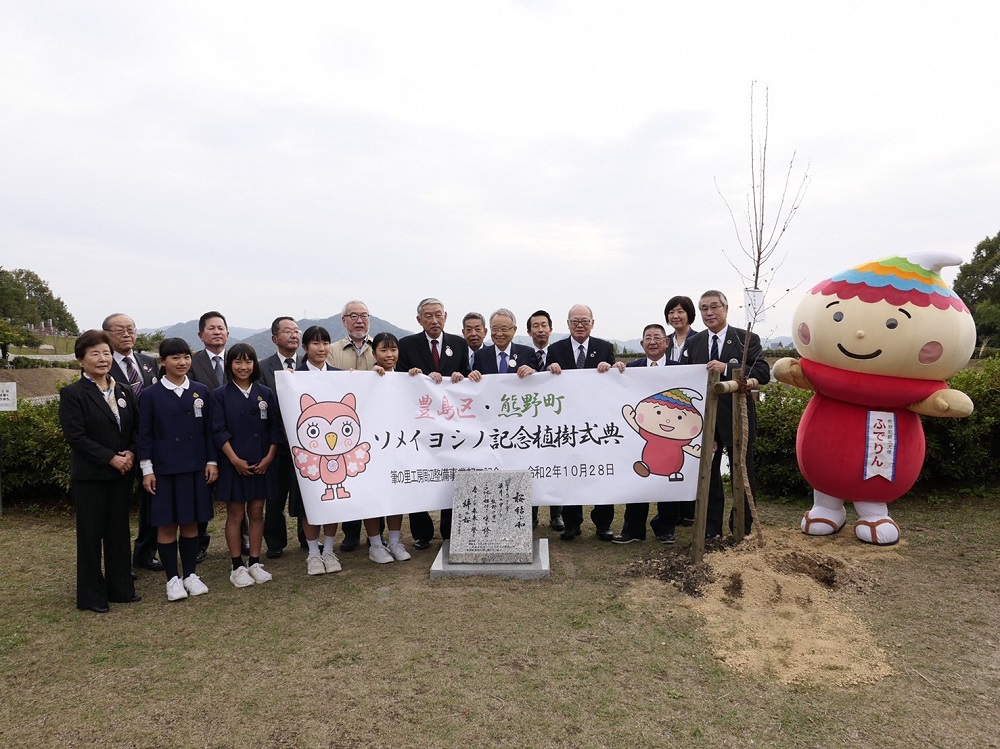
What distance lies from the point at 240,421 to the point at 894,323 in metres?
5.16

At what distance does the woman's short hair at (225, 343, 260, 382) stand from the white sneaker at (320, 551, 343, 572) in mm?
1589

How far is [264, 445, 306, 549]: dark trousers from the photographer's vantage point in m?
5.45

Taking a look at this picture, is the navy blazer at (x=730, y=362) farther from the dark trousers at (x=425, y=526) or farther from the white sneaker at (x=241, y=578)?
the white sneaker at (x=241, y=578)

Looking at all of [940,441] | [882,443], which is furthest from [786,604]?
[940,441]

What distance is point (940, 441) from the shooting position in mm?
6738

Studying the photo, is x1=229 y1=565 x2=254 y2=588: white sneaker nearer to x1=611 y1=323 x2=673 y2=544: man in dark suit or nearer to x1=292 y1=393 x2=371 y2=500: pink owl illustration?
x1=292 y1=393 x2=371 y2=500: pink owl illustration

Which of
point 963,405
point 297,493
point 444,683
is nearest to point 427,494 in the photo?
point 297,493

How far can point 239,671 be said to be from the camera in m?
3.55

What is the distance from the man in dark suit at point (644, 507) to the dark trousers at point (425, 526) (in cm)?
156

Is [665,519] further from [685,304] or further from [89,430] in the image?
[89,430]

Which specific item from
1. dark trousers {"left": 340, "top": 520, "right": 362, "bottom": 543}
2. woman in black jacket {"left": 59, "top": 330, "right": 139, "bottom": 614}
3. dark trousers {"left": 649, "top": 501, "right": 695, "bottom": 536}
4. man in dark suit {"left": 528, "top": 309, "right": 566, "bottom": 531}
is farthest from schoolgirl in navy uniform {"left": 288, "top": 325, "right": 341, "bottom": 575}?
dark trousers {"left": 649, "top": 501, "right": 695, "bottom": 536}

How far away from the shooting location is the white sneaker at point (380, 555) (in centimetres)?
530

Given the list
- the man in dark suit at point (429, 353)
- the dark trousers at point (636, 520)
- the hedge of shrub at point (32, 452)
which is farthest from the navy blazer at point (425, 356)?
the hedge of shrub at point (32, 452)

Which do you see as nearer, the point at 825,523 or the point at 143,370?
the point at 143,370
